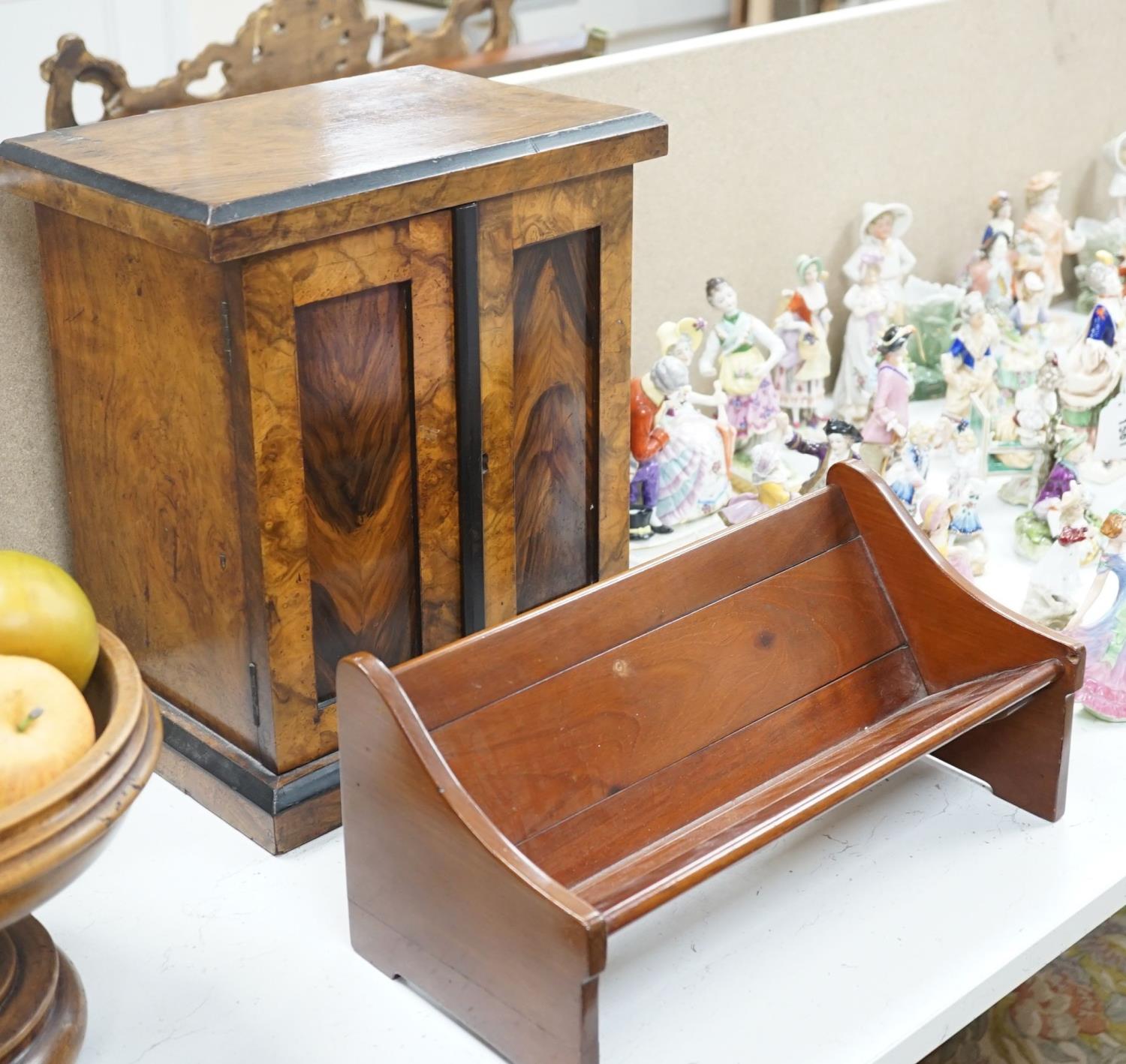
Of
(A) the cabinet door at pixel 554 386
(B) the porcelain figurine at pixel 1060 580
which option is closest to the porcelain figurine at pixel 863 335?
(B) the porcelain figurine at pixel 1060 580

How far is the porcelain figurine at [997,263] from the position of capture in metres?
2.45

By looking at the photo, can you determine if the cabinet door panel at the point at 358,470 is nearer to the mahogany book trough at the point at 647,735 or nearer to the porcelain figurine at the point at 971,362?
the mahogany book trough at the point at 647,735

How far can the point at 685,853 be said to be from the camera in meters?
1.24

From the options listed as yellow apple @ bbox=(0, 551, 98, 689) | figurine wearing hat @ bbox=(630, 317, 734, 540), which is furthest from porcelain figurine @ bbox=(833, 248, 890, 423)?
yellow apple @ bbox=(0, 551, 98, 689)

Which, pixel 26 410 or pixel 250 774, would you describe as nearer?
pixel 250 774

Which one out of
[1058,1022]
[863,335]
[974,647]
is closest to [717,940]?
[974,647]

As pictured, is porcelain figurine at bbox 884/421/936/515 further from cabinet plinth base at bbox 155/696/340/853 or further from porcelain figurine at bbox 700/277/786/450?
cabinet plinth base at bbox 155/696/340/853

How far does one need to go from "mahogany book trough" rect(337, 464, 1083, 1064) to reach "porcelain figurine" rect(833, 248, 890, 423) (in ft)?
2.62

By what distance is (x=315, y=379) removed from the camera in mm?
1431

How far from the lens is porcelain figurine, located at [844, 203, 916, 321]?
2.35 meters

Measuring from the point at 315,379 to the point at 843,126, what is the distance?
50.5 inches

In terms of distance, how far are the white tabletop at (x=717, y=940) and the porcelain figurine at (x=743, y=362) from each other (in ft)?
2.28

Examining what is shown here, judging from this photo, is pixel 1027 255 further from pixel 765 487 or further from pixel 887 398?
→ pixel 765 487

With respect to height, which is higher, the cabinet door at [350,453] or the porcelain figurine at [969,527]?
the cabinet door at [350,453]
